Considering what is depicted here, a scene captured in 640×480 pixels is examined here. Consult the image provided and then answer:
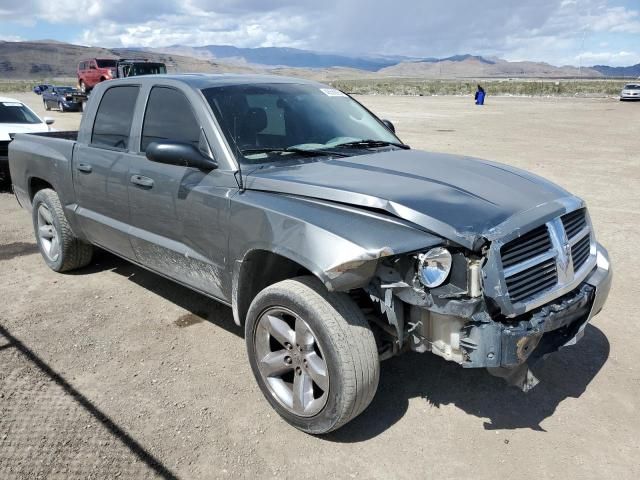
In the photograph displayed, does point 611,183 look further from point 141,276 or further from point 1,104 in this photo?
point 1,104

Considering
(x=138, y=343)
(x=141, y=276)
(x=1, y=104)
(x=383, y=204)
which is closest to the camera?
(x=383, y=204)

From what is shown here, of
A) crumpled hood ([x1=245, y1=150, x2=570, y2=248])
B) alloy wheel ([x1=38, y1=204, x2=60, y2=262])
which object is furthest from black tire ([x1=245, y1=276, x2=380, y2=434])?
alloy wheel ([x1=38, y1=204, x2=60, y2=262])

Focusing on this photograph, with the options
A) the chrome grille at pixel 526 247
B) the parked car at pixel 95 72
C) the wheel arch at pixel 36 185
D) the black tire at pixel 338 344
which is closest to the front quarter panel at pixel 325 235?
the black tire at pixel 338 344

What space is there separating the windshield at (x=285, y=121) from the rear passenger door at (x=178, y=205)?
0.72 feet

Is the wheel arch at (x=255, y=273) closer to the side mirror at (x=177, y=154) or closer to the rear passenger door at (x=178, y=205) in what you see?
the rear passenger door at (x=178, y=205)

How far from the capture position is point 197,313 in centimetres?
466

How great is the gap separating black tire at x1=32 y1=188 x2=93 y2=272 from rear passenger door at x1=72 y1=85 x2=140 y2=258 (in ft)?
1.48

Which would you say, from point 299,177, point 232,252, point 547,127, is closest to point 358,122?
point 299,177

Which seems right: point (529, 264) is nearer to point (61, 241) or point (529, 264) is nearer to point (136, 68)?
point (61, 241)

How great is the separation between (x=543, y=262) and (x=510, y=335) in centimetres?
49

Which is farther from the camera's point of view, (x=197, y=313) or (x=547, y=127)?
(x=547, y=127)

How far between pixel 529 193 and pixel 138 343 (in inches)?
115

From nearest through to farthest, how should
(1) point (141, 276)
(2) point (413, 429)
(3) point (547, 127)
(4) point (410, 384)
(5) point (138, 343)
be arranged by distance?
(2) point (413, 429) → (4) point (410, 384) → (5) point (138, 343) → (1) point (141, 276) → (3) point (547, 127)

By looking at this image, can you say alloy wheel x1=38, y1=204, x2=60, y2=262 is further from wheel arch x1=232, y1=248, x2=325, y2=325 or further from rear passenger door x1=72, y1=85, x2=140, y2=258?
wheel arch x1=232, y1=248, x2=325, y2=325
